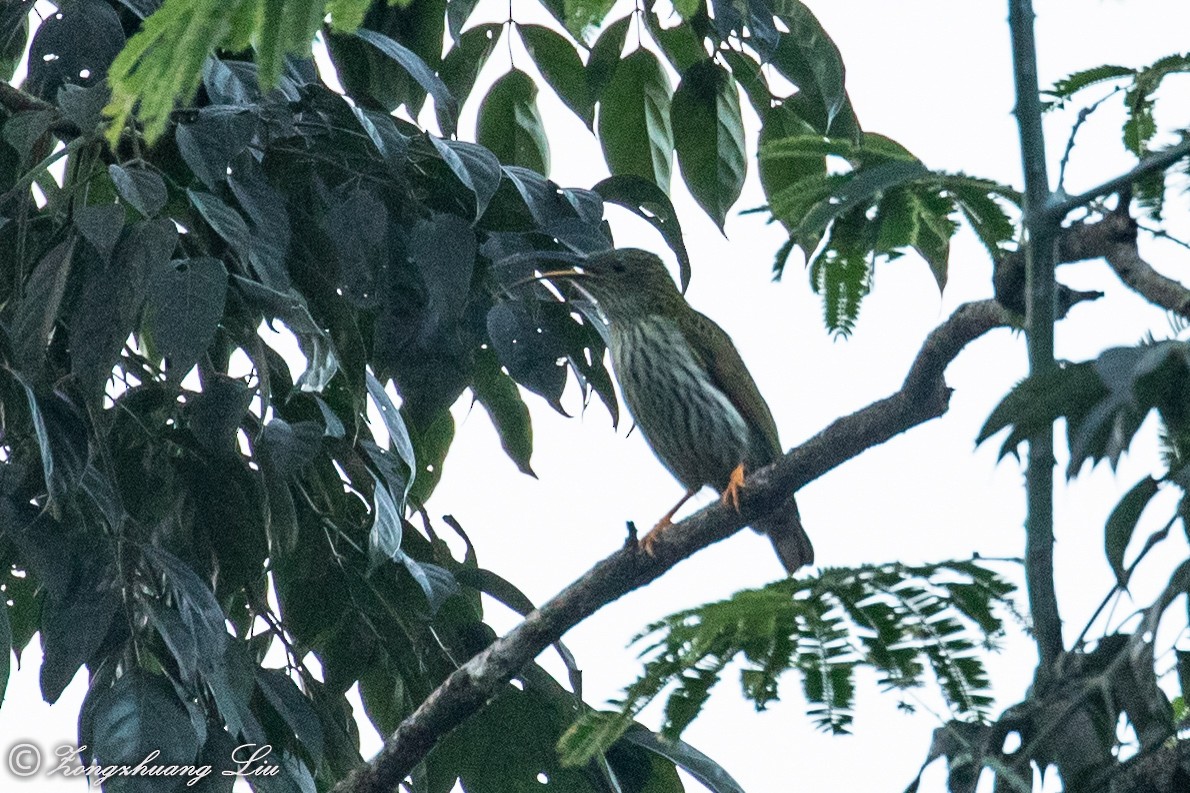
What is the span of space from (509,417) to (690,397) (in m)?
1.37

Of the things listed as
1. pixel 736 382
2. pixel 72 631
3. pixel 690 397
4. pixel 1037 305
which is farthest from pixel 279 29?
pixel 736 382

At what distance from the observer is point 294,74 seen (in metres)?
3.77

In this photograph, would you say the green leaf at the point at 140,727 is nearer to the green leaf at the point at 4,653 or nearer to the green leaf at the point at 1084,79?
the green leaf at the point at 4,653

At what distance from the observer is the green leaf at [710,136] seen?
4.23 m

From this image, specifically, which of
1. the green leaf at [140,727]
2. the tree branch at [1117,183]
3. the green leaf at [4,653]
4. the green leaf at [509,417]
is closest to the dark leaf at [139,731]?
the green leaf at [140,727]

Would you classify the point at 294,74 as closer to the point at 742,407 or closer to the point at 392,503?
the point at 392,503

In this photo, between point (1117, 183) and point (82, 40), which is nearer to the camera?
point (1117, 183)

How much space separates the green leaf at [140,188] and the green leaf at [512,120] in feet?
5.22

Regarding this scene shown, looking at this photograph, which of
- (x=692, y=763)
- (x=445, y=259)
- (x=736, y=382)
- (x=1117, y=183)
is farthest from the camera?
(x=736, y=382)

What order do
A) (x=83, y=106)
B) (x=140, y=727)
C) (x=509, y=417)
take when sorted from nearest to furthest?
(x=83, y=106), (x=140, y=727), (x=509, y=417)

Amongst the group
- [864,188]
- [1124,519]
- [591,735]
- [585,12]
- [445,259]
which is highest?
[445,259]

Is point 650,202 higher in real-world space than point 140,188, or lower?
higher

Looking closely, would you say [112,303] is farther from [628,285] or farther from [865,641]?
[628,285]

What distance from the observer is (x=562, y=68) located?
4461 millimetres
